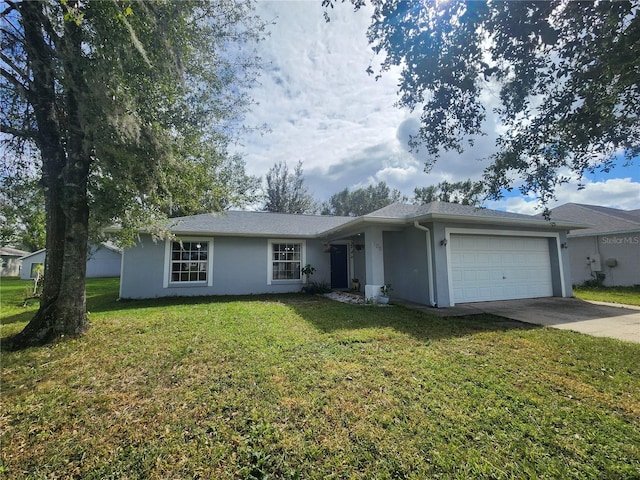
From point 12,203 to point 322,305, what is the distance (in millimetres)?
7783

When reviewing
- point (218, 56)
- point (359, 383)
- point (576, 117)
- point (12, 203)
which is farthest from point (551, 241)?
point (12, 203)

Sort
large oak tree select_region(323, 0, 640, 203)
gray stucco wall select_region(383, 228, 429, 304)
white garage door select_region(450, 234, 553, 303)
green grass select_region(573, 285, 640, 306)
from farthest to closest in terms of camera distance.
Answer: green grass select_region(573, 285, 640, 306) → white garage door select_region(450, 234, 553, 303) → gray stucco wall select_region(383, 228, 429, 304) → large oak tree select_region(323, 0, 640, 203)

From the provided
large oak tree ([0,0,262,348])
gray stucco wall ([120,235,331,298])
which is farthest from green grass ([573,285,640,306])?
large oak tree ([0,0,262,348])

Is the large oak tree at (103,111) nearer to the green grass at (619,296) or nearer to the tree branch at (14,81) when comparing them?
the tree branch at (14,81)

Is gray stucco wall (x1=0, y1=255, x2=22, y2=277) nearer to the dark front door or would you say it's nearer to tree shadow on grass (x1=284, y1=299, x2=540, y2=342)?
the dark front door

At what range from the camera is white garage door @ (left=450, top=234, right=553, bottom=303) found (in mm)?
8992

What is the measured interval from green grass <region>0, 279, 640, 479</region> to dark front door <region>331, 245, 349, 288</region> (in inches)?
297

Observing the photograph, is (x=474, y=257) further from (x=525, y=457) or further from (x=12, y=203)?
(x=12, y=203)

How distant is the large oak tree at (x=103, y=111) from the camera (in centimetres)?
428

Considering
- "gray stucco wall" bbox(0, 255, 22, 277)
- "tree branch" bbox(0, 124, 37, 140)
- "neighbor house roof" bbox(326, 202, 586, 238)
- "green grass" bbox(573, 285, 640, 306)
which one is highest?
"tree branch" bbox(0, 124, 37, 140)

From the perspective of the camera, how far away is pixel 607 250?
13273 millimetres

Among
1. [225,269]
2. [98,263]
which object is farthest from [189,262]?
[98,263]

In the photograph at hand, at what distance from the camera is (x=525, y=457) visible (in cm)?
229

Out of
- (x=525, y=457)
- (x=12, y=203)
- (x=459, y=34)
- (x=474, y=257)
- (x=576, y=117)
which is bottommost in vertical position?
(x=525, y=457)
